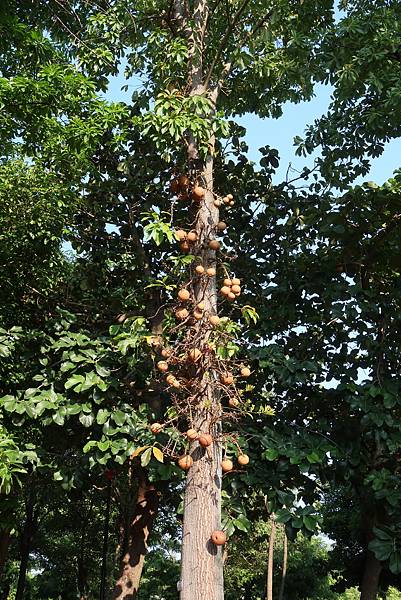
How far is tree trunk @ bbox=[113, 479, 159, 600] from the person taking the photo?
21.7 feet

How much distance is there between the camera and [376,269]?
21.1 feet

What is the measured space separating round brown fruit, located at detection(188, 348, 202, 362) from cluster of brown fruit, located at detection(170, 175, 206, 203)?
1109 mm

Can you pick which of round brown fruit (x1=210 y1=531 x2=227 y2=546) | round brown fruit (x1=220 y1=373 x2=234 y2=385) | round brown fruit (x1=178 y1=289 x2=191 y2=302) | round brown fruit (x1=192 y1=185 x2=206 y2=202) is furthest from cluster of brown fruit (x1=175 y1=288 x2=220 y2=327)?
round brown fruit (x1=210 y1=531 x2=227 y2=546)

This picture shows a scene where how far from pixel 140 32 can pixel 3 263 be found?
268 centimetres

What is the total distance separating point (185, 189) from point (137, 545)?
4.44 meters

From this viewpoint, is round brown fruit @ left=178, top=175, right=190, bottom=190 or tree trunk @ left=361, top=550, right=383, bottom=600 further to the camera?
tree trunk @ left=361, top=550, right=383, bottom=600

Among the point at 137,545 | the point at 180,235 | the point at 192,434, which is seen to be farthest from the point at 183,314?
the point at 137,545

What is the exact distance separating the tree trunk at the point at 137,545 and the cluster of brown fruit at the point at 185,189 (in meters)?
3.84

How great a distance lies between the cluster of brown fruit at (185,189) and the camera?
13.2 ft

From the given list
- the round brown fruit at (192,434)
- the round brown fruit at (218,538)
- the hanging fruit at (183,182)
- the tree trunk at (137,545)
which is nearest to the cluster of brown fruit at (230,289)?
the hanging fruit at (183,182)

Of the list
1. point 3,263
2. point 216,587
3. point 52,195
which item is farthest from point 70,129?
point 216,587

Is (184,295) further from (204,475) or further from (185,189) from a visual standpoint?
(204,475)

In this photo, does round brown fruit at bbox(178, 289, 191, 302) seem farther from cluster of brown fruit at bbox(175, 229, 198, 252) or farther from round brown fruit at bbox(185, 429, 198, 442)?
round brown fruit at bbox(185, 429, 198, 442)

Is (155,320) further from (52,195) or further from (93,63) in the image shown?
(93,63)
